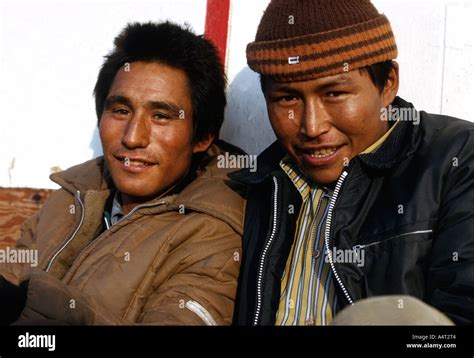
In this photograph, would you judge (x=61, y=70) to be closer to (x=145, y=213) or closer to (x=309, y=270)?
(x=145, y=213)

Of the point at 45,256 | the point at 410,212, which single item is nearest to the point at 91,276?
the point at 45,256

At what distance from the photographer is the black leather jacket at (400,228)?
2.23 meters

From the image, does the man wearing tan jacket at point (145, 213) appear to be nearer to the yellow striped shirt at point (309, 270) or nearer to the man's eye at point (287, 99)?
the yellow striped shirt at point (309, 270)

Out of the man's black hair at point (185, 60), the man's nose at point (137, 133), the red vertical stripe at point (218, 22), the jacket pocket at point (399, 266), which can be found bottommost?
the jacket pocket at point (399, 266)

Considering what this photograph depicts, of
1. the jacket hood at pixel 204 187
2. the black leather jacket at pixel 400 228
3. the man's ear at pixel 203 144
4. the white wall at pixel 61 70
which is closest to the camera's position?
the black leather jacket at pixel 400 228

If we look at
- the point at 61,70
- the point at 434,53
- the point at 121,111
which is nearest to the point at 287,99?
the point at 121,111

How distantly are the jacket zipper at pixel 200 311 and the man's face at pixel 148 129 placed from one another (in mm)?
537

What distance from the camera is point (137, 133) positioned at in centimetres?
280

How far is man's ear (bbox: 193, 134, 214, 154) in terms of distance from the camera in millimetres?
2984

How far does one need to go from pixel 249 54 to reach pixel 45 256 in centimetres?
107

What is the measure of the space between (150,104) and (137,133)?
4.6 inches

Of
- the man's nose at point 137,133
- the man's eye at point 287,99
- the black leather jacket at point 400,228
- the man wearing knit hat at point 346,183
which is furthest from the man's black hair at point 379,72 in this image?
the man's nose at point 137,133

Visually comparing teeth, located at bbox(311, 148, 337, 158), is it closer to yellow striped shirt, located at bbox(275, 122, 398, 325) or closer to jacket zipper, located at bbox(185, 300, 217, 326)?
yellow striped shirt, located at bbox(275, 122, 398, 325)

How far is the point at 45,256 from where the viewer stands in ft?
9.70
